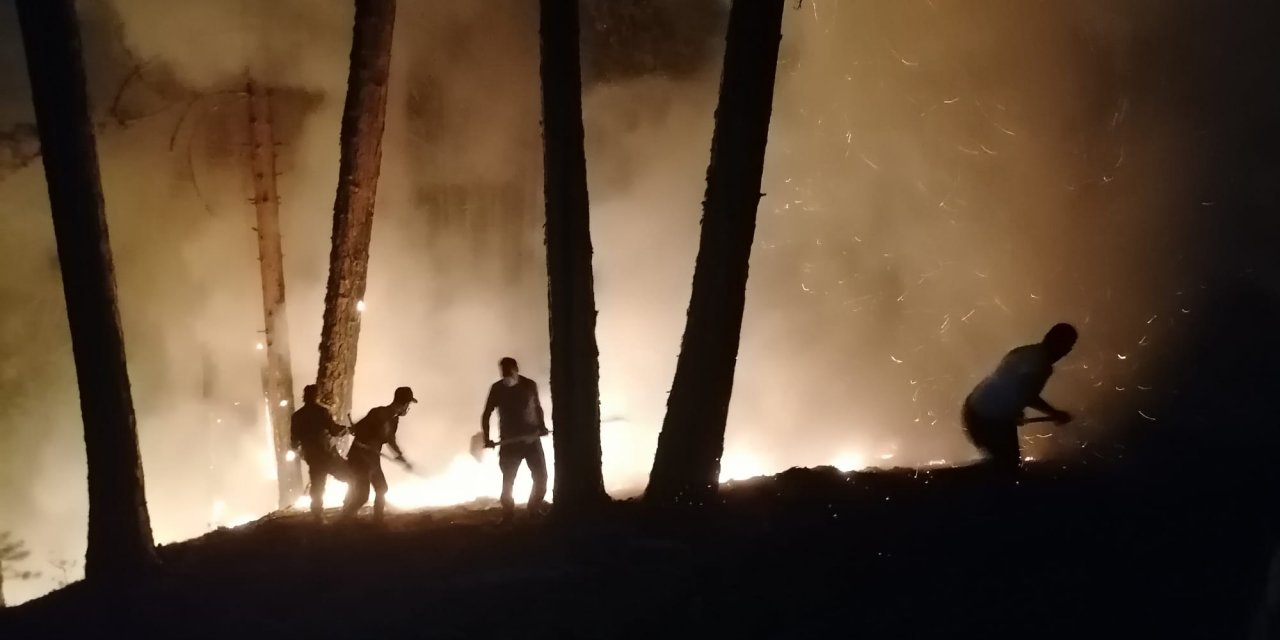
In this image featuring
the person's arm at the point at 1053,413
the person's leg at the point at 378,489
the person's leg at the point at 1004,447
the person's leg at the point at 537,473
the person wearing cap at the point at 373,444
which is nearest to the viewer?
the person's arm at the point at 1053,413

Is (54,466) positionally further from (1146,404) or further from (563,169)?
(1146,404)

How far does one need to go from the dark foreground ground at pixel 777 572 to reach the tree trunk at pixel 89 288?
18.1 inches

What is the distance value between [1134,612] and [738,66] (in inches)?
181

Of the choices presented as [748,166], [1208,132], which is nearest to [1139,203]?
[1208,132]

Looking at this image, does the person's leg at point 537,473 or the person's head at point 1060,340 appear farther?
the person's leg at point 537,473

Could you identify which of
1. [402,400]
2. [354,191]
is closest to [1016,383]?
[402,400]

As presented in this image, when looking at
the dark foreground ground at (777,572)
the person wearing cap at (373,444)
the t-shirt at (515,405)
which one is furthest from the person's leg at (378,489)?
the t-shirt at (515,405)

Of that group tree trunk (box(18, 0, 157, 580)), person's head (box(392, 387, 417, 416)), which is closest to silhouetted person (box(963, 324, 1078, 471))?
person's head (box(392, 387, 417, 416))

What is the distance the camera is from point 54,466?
17.1m

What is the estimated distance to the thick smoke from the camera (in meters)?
12.8

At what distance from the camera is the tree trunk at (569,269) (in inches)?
272

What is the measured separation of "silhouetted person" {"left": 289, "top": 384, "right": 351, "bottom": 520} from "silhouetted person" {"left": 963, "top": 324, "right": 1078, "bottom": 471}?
610cm

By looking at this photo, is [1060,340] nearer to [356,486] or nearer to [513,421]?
[513,421]

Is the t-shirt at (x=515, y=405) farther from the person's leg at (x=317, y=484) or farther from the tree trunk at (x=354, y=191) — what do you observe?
the tree trunk at (x=354, y=191)
